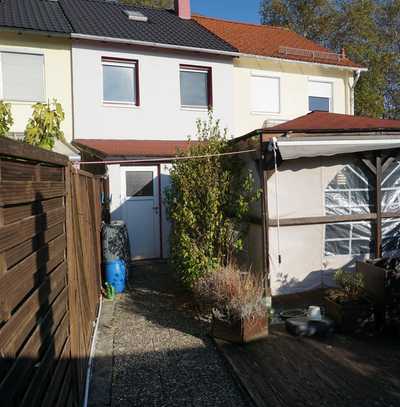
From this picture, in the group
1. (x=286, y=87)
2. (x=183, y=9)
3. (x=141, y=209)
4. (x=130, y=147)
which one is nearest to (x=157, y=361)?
(x=141, y=209)

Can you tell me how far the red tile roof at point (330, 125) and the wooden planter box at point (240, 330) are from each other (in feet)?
9.50

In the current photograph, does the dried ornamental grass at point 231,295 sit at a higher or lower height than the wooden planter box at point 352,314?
higher

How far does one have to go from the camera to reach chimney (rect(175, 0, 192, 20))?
1561cm

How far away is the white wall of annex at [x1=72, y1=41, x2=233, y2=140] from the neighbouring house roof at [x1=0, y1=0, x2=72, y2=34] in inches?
33.7

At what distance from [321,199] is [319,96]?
363 inches

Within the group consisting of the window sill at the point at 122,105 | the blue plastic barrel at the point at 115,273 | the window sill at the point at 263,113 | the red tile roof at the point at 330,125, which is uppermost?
the window sill at the point at 263,113

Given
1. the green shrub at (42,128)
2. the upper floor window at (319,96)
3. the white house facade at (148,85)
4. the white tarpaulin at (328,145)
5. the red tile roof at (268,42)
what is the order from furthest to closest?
the upper floor window at (319,96), the red tile roof at (268,42), the white house facade at (148,85), the white tarpaulin at (328,145), the green shrub at (42,128)

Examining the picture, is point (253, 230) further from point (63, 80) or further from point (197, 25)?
point (197, 25)

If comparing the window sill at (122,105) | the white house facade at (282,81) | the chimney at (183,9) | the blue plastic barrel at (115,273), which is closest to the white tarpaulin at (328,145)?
the blue plastic barrel at (115,273)

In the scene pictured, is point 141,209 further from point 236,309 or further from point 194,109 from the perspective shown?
point 236,309

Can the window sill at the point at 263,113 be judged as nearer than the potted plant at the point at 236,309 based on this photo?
No

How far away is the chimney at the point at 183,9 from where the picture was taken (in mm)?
15609

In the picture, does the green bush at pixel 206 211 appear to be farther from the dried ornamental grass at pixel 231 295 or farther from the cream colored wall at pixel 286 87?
the cream colored wall at pixel 286 87

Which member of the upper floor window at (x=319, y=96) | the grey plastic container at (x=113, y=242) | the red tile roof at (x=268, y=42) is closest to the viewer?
the grey plastic container at (x=113, y=242)
